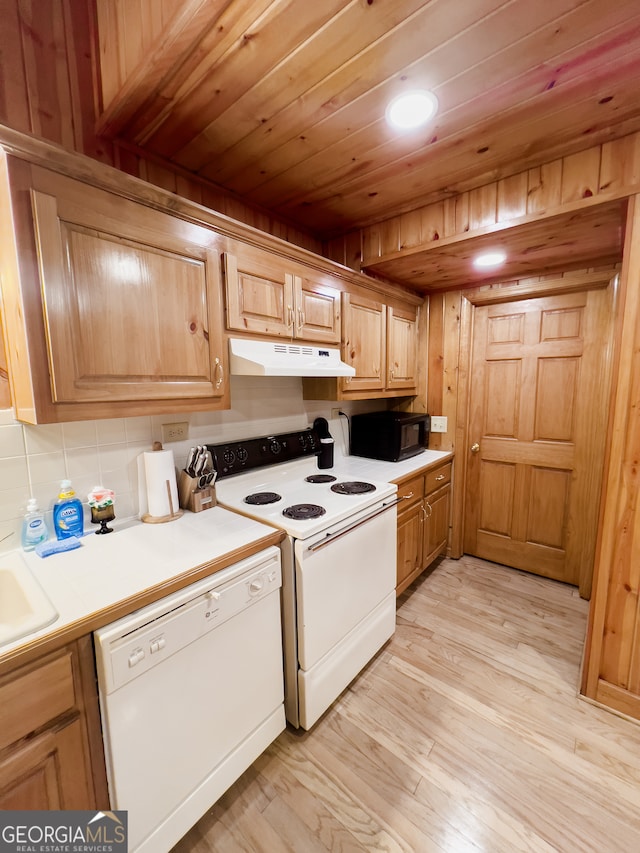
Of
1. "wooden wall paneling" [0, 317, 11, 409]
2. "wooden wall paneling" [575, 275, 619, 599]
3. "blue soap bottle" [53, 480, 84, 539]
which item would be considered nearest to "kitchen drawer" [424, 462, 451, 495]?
"wooden wall paneling" [575, 275, 619, 599]

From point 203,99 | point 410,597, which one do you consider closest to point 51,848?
point 410,597

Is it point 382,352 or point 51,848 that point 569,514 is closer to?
point 382,352

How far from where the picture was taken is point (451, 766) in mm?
1375

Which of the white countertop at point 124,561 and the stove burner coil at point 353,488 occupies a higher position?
the stove burner coil at point 353,488

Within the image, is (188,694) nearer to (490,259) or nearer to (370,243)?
(370,243)

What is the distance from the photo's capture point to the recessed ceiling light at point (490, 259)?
2.01 metres

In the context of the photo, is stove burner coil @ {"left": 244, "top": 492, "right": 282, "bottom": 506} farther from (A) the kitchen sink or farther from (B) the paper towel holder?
(A) the kitchen sink

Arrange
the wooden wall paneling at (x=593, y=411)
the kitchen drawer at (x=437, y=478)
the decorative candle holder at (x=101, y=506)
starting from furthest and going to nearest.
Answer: the kitchen drawer at (x=437, y=478), the wooden wall paneling at (x=593, y=411), the decorative candle holder at (x=101, y=506)

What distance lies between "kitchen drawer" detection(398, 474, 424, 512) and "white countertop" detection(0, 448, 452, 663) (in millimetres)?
1027

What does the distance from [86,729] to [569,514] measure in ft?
9.51

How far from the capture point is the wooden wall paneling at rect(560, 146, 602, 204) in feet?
4.59

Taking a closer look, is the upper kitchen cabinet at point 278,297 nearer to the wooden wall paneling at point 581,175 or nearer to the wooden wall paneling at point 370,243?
the wooden wall paneling at point 370,243

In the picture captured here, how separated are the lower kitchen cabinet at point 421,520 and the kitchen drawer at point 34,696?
5.22 feet

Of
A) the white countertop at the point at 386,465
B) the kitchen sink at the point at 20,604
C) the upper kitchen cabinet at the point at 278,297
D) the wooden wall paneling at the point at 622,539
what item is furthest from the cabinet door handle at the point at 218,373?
the wooden wall paneling at the point at 622,539
